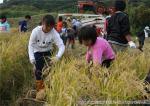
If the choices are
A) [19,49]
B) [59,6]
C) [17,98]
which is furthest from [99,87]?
[59,6]

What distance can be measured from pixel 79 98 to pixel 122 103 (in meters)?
0.38

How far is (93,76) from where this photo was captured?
14.9 ft

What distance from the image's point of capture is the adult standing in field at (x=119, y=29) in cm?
765

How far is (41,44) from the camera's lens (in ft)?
24.6

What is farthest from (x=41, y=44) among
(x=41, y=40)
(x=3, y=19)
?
(x=3, y=19)

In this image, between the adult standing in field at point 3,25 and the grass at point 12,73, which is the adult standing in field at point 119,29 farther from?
the adult standing in field at point 3,25

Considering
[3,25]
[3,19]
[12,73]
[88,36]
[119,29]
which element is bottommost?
[3,25]

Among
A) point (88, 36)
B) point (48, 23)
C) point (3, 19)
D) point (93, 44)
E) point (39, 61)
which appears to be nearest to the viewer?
point (88, 36)

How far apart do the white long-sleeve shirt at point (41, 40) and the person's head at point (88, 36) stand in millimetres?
1900

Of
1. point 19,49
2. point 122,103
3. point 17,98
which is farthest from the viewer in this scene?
point 19,49

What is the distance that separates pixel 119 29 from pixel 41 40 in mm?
1291

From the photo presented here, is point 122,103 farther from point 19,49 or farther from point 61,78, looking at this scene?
point 19,49

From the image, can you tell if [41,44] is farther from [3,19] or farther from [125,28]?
[3,19]

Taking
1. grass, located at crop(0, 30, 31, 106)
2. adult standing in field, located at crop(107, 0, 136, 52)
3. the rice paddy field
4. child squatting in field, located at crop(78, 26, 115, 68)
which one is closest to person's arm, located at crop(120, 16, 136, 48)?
adult standing in field, located at crop(107, 0, 136, 52)
